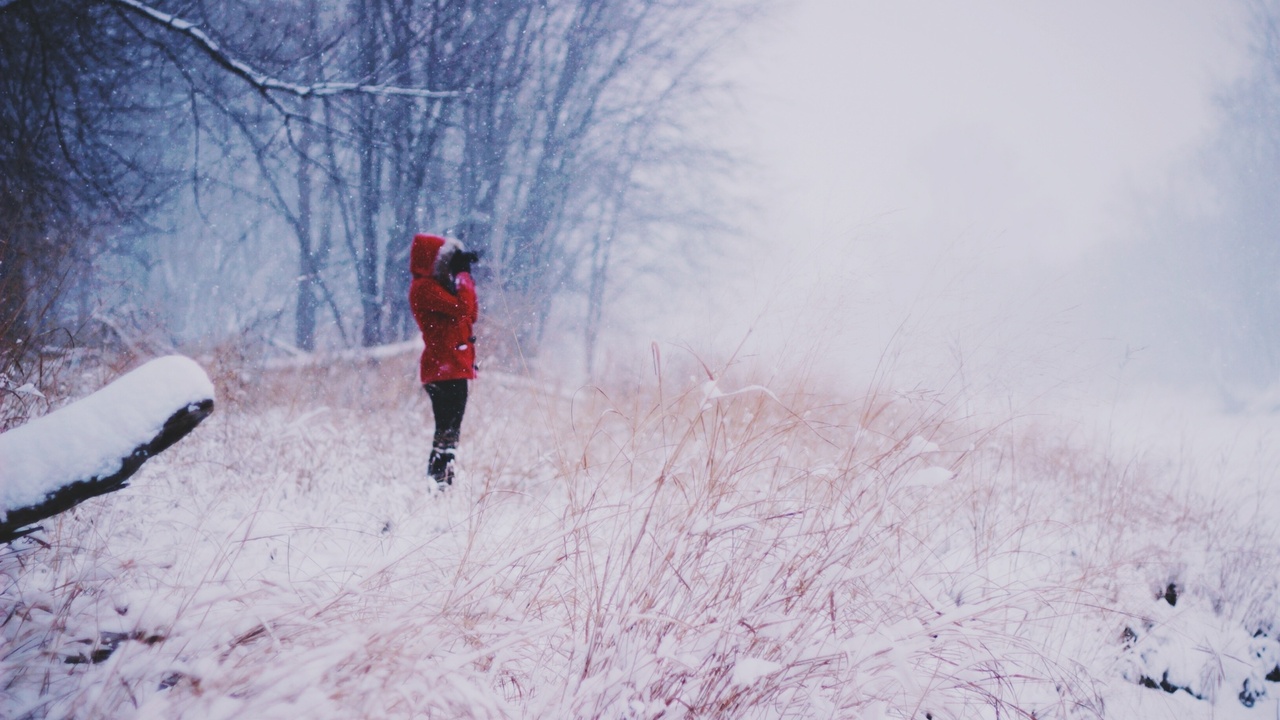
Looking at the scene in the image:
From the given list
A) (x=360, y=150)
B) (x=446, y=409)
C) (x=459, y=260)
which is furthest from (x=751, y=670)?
(x=360, y=150)

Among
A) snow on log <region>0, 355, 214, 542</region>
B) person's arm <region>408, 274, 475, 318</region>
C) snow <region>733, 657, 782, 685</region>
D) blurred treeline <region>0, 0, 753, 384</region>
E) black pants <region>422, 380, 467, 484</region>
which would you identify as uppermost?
blurred treeline <region>0, 0, 753, 384</region>

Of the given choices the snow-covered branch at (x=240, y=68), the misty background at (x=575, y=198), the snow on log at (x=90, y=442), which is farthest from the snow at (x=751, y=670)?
the snow-covered branch at (x=240, y=68)

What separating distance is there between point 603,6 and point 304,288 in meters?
5.76

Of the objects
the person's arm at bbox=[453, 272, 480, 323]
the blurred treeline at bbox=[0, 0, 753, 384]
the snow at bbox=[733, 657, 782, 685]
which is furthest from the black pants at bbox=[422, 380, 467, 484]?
the snow at bbox=[733, 657, 782, 685]

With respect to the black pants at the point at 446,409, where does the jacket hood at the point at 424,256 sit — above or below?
above

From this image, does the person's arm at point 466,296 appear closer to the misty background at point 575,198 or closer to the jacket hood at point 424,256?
the jacket hood at point 424,256

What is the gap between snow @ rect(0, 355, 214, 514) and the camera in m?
0.93

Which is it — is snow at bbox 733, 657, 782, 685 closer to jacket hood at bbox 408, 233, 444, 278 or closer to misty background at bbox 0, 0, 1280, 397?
misty background at bbox 0, 0, 1280, 397

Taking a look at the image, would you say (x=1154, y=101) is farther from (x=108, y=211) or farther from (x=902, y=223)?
(x=108, y=211)

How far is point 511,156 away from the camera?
23.9 ft

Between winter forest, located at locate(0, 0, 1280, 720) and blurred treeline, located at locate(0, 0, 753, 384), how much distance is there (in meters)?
0.06

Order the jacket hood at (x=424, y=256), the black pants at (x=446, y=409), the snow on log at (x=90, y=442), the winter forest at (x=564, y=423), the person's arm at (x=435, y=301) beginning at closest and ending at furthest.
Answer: the snow on log at (x=90, y=442)
the winter forest at (x=564, y=423)
the black pants at (x=446, y=409)
the person's arm at (x=435, y=301)
the jacket hood at (x=424, y=256)

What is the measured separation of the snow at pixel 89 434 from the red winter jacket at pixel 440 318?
207cm

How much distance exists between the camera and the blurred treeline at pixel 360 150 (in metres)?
3.83
